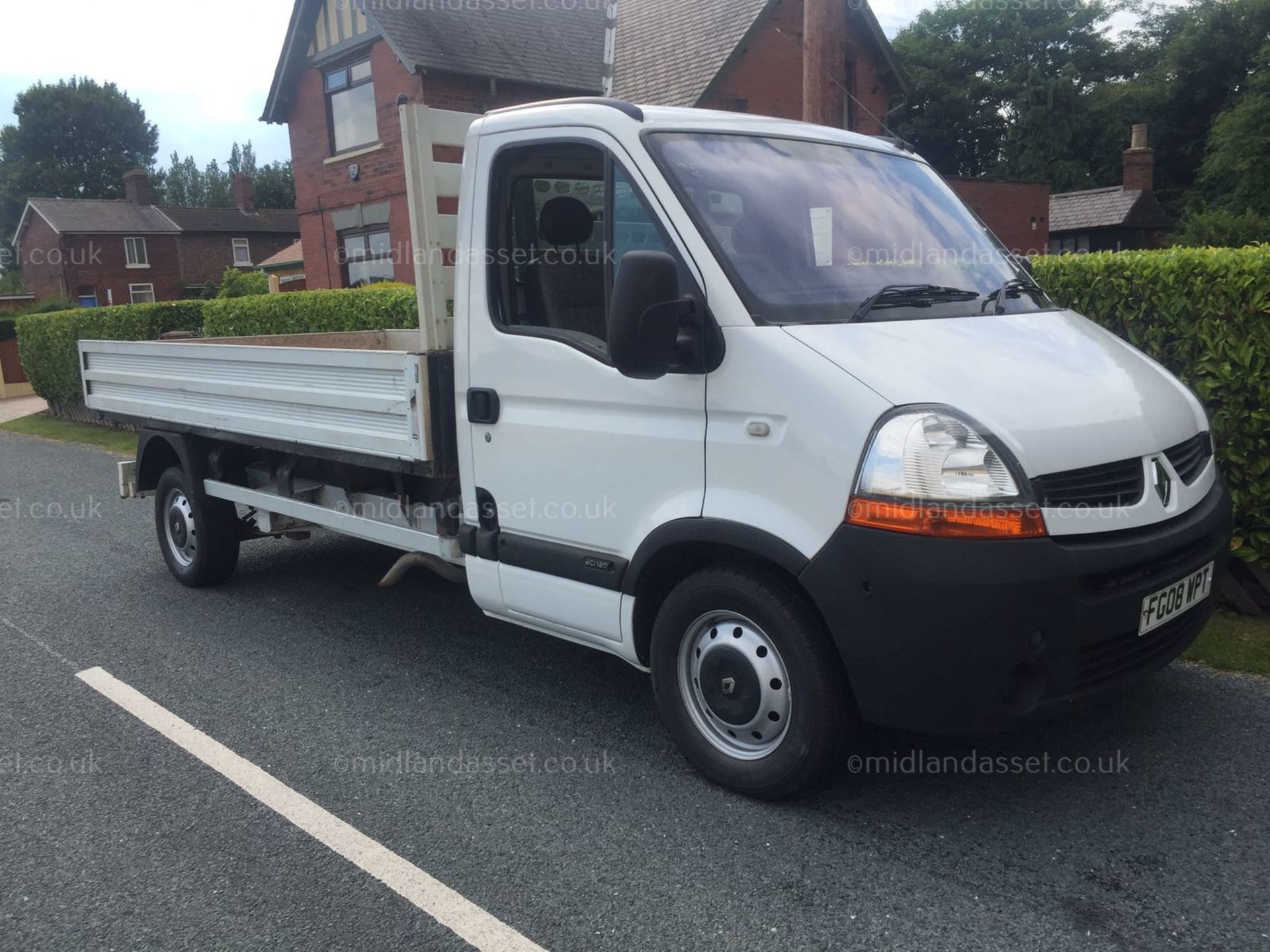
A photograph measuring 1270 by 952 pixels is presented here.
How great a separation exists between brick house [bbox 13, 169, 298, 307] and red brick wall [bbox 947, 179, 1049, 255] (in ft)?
138

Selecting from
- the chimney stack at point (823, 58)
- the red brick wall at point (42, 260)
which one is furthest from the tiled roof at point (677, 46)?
the red brick wall at point (42, 260)

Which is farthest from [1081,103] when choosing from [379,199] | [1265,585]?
[1265,585]

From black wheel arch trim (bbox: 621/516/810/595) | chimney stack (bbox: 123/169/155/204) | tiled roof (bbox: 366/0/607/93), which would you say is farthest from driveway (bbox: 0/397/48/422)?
chimney stack (bbox: 123/169/155/204)

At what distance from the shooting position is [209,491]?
6570mm

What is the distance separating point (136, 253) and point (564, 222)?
195 feet

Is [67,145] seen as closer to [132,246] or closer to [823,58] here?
[132,246]

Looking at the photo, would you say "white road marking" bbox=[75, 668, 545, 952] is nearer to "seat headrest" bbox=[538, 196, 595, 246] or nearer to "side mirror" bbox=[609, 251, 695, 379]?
"side mirror" bbox=[609, 251, 695, 379]

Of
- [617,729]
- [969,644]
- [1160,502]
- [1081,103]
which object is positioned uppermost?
[1081,103]

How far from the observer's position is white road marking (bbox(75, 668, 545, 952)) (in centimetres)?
312

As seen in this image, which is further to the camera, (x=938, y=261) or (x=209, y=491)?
(x=209, y=491)

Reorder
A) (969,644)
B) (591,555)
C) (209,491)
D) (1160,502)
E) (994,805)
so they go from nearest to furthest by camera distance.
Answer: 1. (969,644)
2. (1160,502)
3. (994,805)
4. (591,555)
5. (209,491)

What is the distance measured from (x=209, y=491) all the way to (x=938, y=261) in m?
4.59

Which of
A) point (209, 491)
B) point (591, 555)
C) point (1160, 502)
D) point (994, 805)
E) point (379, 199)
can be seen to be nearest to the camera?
point (1160, 502)

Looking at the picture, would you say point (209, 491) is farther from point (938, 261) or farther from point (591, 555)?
point (938, 261)
